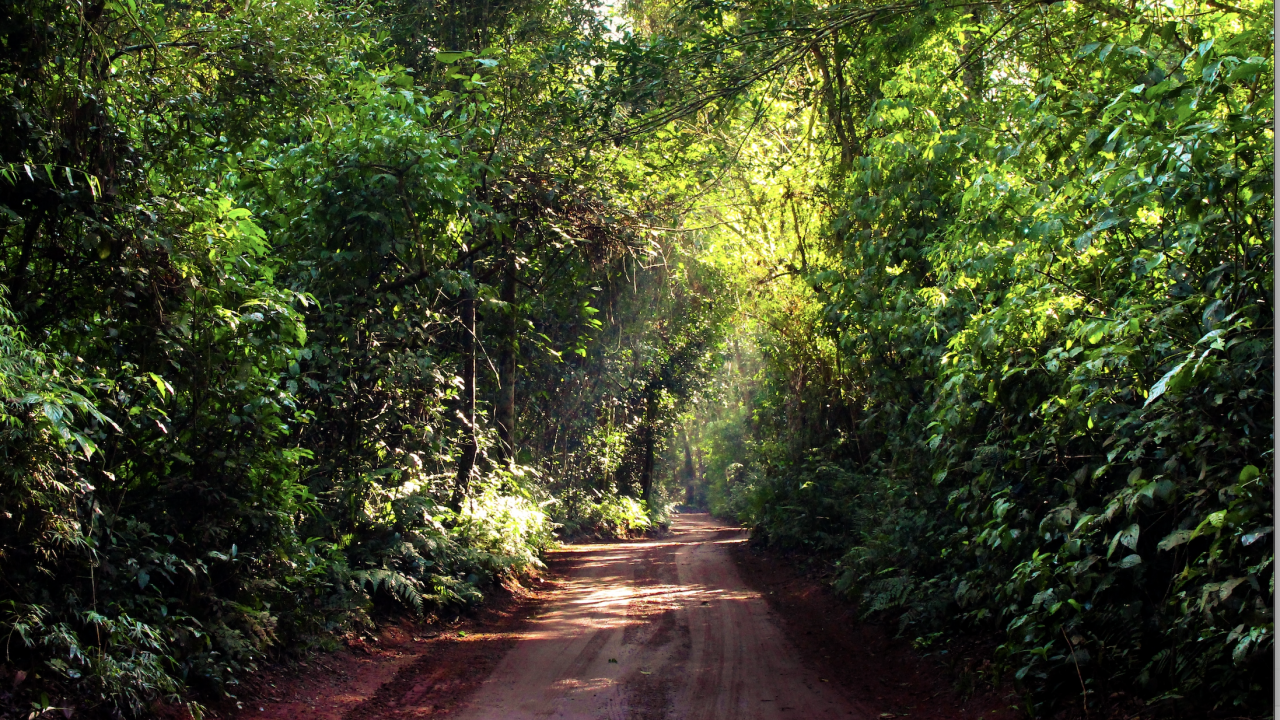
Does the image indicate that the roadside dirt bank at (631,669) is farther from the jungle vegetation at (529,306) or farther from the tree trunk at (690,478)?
the tree trunk at (690,478)

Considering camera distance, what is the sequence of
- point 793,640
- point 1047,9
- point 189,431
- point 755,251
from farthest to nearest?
point 755,251, point 793,640, point 1047,9, point 189,431

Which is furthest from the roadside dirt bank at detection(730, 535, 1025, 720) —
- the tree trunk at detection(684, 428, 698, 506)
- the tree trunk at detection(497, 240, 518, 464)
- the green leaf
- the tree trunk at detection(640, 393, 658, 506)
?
the tree trunk at detection(684, 428, 698, 506)

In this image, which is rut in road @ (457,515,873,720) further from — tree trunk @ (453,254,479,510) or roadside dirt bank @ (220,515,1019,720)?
tree trunk @ (453,254,479,510)

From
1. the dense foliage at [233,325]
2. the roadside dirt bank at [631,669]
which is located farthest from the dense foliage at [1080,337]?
the dense foliage at [233,325]

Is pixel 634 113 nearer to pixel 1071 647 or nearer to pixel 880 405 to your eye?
pixel 880 405

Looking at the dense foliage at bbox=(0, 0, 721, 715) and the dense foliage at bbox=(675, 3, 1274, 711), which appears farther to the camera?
the dense foliage at bbox=(0, 0, 721, 715)

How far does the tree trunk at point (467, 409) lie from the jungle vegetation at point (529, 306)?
7 cm

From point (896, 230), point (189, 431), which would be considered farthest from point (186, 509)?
point (896, 230)

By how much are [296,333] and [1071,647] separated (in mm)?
5655

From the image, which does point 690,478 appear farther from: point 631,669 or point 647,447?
point 631,669

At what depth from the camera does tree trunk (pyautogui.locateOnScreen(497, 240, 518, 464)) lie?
13.0 meters

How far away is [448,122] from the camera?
10.3m

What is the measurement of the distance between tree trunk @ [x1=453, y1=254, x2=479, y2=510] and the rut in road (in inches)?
81.2

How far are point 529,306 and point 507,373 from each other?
234 centimetres
